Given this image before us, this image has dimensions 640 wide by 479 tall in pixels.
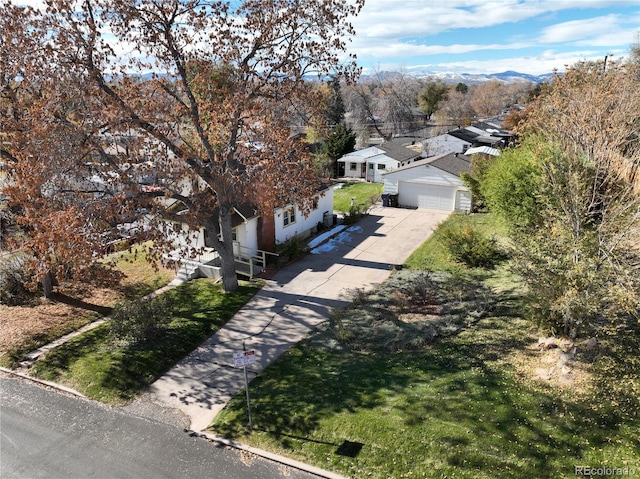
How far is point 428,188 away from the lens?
29.8 m

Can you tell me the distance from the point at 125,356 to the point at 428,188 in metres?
22.0

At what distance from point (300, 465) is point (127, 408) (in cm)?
510

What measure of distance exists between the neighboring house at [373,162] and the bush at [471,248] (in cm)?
1748

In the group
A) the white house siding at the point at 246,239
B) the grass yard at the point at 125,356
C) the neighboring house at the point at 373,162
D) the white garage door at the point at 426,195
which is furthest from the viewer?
the neighboring house at the point at 373,162

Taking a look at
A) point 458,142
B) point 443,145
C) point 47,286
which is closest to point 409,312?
point 47,286

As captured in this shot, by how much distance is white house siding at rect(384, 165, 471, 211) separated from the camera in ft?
93.6

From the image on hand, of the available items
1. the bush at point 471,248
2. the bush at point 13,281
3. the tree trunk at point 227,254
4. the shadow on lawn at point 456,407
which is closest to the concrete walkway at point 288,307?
the shadow on lawn at point 456,407

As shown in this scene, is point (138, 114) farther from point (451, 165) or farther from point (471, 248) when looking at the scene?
point (451, 165)

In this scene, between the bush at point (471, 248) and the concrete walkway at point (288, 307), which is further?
the bush at point (471, 248)

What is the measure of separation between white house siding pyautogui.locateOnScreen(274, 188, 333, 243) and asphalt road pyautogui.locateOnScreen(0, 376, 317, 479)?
12695mm

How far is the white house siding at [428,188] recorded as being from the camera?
2853cm

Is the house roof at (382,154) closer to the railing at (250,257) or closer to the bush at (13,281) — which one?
the railing at (250,257)

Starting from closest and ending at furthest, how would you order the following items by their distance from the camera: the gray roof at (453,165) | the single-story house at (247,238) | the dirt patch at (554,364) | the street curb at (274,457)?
1. the street curb at (274,457)
2. the dirt patch at (554,364)
3. the single-story house at (247,238)
4. the gray roof at (453,165)

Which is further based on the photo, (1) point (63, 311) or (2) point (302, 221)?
(2) point (302, 221)
